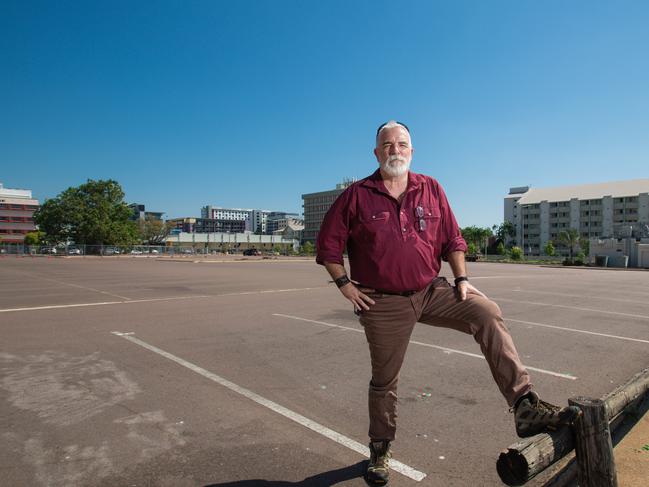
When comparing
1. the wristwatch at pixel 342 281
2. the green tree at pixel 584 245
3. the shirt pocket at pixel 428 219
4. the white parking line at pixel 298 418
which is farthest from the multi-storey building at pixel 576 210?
the wristwatch at pixel 342 281

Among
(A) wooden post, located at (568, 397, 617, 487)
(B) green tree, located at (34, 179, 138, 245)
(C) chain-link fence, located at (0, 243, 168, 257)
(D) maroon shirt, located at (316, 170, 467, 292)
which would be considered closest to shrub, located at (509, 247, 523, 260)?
(C) chain-link fence, located at (0, 243, 168, 257)

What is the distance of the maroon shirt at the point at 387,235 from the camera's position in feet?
8.96

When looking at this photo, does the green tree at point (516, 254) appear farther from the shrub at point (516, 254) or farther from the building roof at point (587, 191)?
the building roof at point (587, 191)

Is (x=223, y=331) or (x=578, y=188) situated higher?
(x=578, y=188)

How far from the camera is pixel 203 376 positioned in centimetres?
521

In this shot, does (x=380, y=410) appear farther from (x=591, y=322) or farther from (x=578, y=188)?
(x=578, y=188)

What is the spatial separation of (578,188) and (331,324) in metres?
127

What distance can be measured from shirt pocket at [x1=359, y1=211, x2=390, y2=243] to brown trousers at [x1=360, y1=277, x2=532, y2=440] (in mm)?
381

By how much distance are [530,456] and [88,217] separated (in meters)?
85.0

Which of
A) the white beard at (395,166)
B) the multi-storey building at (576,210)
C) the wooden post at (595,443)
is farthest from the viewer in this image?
the multi-storey building at (576,210)

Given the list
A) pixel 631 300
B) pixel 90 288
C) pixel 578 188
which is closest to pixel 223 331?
pixel 90 288

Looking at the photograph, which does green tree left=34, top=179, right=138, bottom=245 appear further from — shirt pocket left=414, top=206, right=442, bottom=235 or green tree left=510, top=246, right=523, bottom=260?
shirt pocket left=414, top=206, right=442, bottom=235

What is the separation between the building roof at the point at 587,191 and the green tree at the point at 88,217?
103582mm

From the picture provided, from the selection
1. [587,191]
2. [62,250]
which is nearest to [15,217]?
[62,250]
